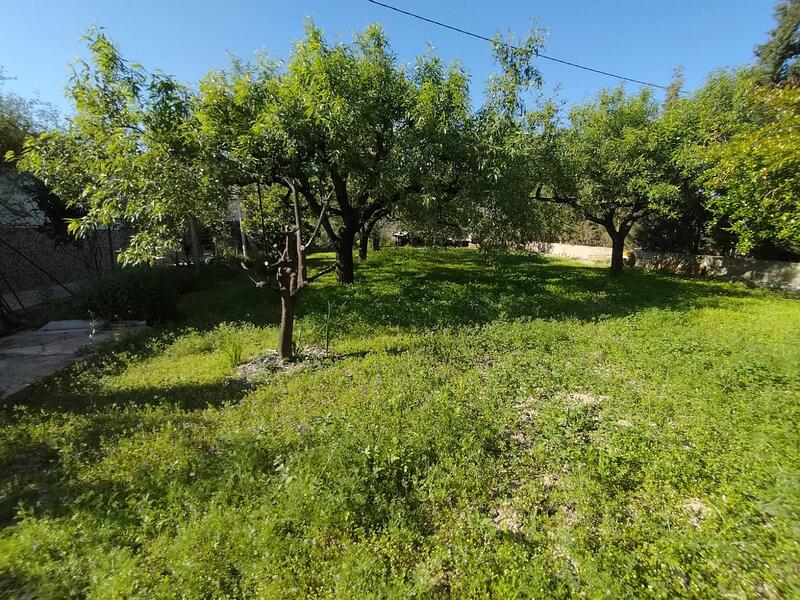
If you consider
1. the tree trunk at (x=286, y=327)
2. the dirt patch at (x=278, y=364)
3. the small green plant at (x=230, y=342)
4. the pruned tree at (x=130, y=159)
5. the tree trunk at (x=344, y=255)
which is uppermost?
the pruned tree at (x=130, y=159)

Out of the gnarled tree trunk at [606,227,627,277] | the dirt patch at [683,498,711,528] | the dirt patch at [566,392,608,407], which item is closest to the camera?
the dirt patch at [683,498,711,528]

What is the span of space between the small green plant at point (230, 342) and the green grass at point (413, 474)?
0.27ft

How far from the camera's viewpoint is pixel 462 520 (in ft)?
8.95

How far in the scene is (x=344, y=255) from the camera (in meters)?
10.6

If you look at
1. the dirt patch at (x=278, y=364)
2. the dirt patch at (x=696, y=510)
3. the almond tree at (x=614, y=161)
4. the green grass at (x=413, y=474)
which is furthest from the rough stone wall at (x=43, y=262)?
the almond tree at (x=614, y=161)

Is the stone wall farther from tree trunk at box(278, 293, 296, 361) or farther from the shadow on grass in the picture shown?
the shadow on grass

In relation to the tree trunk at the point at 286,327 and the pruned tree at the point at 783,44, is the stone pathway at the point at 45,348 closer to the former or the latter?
the tree trunk at the point at 286,327

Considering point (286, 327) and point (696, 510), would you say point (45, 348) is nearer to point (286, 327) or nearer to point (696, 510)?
point (286, 327)

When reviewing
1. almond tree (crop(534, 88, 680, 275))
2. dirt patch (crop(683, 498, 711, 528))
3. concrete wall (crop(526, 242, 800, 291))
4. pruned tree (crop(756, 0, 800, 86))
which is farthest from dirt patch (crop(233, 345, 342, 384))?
pruned tree (crop(756, 0, 800, 86))

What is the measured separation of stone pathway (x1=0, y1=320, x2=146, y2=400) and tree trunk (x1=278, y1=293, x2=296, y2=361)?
3.14 metres

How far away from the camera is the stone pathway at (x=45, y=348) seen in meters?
5.14

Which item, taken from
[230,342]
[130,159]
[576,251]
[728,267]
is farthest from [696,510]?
[576,251]

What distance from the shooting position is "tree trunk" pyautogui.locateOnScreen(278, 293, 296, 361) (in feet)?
18.2

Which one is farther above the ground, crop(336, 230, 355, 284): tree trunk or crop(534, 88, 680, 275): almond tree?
crop(534, 88, 680, 275): almond tree
